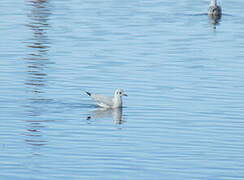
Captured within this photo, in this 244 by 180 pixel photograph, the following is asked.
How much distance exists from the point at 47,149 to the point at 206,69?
35.7ft

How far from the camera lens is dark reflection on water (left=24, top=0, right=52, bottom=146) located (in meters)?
19.3

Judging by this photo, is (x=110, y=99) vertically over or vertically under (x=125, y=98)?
under

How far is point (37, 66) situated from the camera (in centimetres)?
2825

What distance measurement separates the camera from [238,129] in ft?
64.1

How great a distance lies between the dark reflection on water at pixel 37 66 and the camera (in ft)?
63.2

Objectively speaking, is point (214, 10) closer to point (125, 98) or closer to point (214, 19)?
point (214, 19)

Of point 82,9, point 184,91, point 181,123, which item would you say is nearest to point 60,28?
point 82,9

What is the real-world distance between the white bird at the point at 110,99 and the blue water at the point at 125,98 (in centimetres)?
27

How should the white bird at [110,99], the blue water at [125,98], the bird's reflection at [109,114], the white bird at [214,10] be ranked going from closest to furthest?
the blue water at [125,98], the bird's reflection at [109,114], the white bird at [110,99], the white bird at [214,10]

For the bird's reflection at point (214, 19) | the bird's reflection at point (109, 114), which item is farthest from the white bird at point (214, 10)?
the bird's reflection at point (109, 114)

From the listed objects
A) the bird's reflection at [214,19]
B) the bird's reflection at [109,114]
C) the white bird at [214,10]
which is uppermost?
the white bird at [214,10]

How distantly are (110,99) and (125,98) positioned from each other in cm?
141

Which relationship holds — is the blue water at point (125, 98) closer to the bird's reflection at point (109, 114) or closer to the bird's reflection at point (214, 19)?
the bird's reflection at point (109, 114)

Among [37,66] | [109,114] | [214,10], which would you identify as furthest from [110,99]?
[214,10]
